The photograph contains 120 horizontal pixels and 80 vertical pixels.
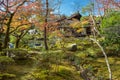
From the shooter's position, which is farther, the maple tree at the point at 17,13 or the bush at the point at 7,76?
the maple tree at the point at 17,13

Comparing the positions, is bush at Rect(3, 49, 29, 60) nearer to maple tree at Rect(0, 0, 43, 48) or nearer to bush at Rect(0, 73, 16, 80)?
maple tree at Rect(0, 0, 43, 48)

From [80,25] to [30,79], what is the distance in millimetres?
18325

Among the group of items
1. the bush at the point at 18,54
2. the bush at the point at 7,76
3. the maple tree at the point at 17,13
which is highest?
the maple tree at the point at 17,13

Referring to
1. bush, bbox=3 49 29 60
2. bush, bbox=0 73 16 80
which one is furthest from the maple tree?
bush, bbox=0 73 16 80

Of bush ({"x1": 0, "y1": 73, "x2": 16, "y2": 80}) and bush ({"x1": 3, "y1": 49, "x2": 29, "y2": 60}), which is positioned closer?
bush ({"x1": 0, "y1": 73, "x2": 16, "y2": 80})

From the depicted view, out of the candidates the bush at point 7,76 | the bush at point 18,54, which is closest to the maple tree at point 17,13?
the bush at point 18,54

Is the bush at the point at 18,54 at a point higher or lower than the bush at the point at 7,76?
higher

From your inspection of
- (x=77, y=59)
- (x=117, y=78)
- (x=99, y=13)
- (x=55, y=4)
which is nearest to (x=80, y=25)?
(x=99, y=13)

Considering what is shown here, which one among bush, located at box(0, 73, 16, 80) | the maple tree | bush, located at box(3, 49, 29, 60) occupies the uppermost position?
the maple tree

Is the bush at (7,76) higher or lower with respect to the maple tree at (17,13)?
lower

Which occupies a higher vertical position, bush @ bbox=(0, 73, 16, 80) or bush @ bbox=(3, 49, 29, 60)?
bush @ bbox=(3, 49, 29, 60)

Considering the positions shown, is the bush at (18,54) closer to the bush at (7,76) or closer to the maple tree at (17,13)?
the maple tree at (17,13)

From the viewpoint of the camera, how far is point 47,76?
1243 cm

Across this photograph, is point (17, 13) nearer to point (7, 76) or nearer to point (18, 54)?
point (18, 54)
